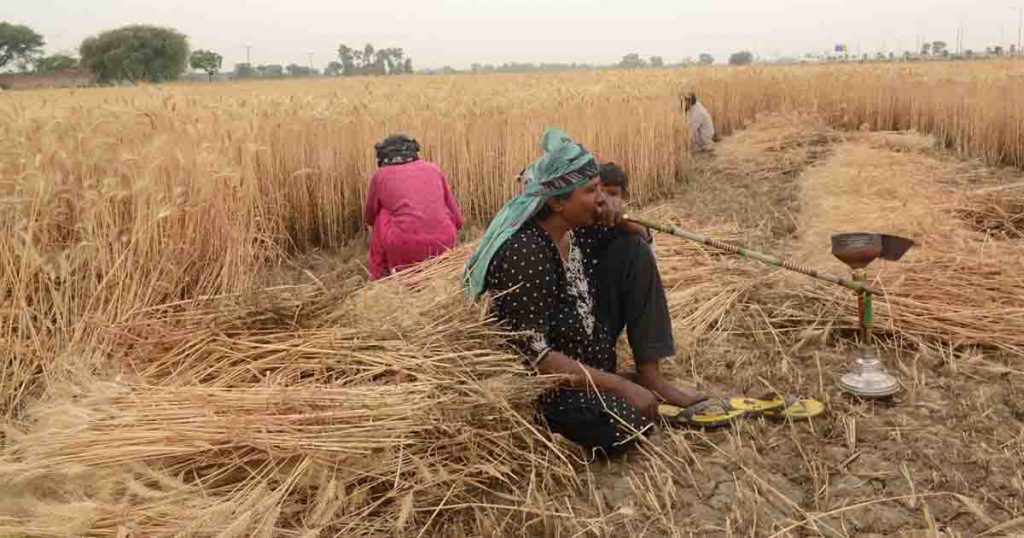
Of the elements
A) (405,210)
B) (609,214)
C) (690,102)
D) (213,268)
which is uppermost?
(690,102)

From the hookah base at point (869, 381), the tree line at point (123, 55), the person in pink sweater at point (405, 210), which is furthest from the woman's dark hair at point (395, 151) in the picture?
the tree line at point (123, 55)

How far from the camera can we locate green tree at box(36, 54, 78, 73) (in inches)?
1282

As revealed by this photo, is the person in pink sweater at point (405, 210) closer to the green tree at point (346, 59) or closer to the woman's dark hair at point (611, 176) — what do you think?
the woman's dark hair at point (611, 176)

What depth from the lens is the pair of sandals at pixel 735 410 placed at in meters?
2.68

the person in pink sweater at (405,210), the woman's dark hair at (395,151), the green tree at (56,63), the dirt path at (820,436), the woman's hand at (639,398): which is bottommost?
the dirt path at (820,436)

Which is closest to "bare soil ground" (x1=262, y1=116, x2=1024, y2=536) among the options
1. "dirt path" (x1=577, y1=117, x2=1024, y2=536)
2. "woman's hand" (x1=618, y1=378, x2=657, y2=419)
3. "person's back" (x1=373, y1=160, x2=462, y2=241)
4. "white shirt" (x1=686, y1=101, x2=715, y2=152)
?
"dirt path" (x1=577, y1=117, x2=1024, y2=536)

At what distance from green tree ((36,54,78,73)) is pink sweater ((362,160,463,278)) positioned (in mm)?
32584

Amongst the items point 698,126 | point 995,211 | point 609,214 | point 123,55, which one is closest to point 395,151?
point 609,214

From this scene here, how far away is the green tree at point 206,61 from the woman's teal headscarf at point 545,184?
37.9 meters

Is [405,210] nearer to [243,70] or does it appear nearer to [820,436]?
[820,436]

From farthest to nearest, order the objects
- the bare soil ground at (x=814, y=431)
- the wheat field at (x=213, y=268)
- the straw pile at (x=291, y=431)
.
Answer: the bare soil ground at (x=814, y=431), the wheat field at (x=213, y=268), the straw pile at (x=291, y=431)

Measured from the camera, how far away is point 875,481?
2330 mm

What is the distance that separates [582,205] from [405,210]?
202 cm

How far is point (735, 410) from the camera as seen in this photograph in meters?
2.73
